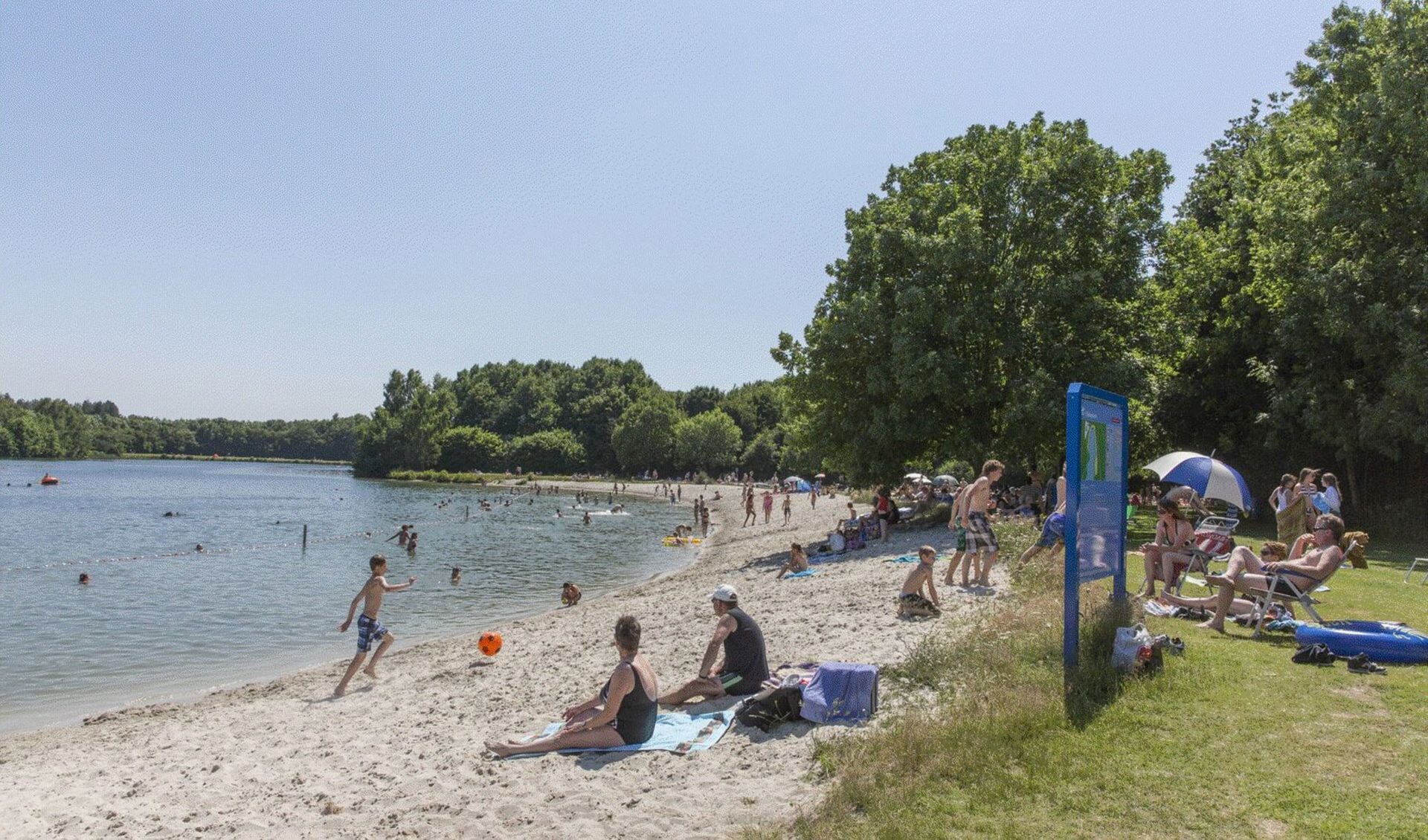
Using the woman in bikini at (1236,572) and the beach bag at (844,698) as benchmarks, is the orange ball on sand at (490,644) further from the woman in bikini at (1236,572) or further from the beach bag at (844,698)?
the woman in bikini at (1236,572)

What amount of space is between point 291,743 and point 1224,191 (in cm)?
3353

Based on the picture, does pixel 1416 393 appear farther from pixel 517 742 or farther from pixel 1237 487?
pixel 517 742

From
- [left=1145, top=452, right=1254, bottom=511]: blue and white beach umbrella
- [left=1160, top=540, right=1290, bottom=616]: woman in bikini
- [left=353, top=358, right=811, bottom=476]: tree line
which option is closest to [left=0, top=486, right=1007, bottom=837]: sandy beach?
[left=1160, top=540, right=1290, bottom=616]: woman in bikini

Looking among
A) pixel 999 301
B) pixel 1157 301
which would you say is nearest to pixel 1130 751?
pixel 999 301

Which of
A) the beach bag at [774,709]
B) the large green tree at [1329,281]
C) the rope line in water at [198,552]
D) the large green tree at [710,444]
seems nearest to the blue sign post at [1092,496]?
the beach bag at [774,709]

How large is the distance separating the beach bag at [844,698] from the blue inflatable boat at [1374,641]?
414 cm

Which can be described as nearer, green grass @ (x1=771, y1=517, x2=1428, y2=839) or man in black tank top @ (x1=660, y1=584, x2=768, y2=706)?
green grass @ (x1=771, y1=517, x2=1428, y2=839)

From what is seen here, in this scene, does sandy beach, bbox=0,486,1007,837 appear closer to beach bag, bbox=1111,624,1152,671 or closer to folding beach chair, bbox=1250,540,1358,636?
beach bag, bbox=1111,624,1152,671

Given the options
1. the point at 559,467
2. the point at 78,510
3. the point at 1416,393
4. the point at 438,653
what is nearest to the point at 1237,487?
the point at 1416,393

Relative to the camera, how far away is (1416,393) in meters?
20.2

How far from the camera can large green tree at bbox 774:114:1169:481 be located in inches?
915

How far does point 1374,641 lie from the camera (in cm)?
820

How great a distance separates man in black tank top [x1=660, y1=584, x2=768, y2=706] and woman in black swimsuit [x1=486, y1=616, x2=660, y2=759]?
93 centimetres

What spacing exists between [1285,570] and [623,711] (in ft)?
22.9
